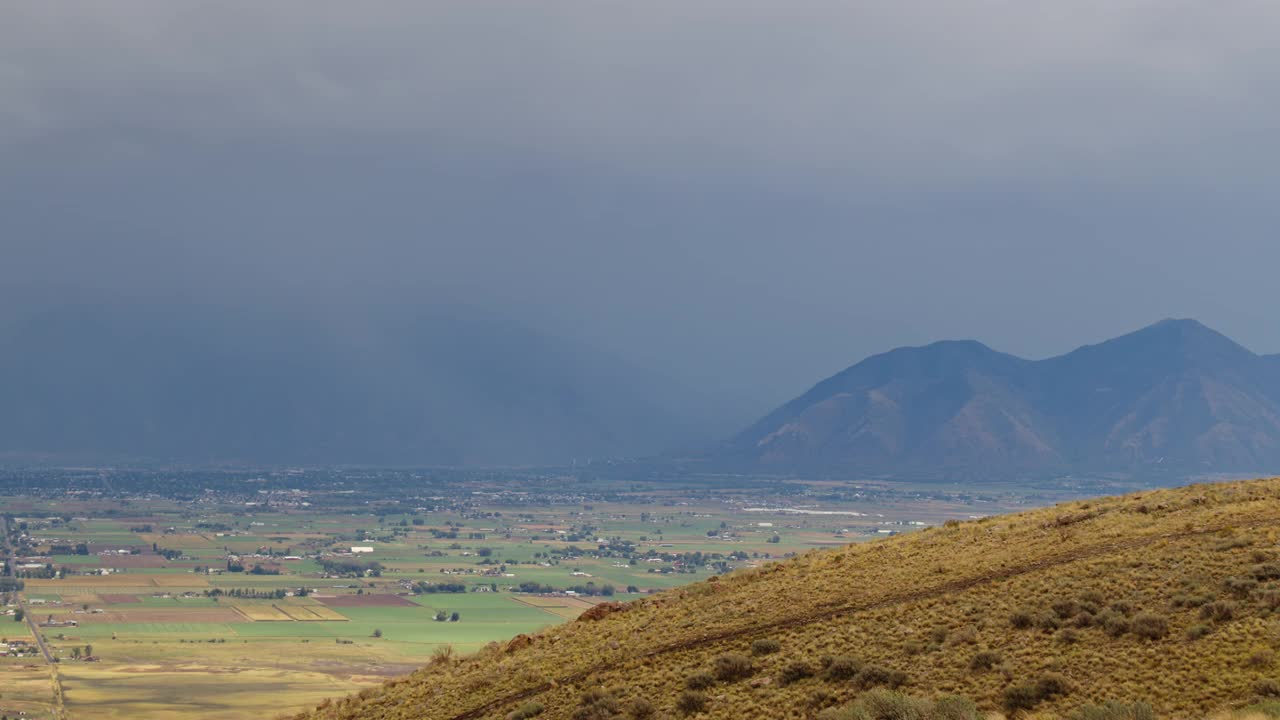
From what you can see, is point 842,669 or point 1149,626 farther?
point 842,669

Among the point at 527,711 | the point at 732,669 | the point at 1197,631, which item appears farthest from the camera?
the point at 527,711

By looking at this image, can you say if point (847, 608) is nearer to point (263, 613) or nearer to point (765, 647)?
point (765, 647)

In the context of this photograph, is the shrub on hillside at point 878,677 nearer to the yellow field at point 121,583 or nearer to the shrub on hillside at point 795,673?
the shrub on hillside at point 795,673

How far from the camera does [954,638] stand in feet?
87.3

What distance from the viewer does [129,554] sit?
19100 centimetres

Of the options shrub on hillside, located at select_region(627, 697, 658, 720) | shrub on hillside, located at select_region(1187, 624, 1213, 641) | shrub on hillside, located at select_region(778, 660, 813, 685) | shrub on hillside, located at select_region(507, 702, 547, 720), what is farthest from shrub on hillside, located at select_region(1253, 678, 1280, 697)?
shrub on hillside, located at select_region(507, 702, 547, 720)

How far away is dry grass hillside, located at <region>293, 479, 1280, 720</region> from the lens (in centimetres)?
2292

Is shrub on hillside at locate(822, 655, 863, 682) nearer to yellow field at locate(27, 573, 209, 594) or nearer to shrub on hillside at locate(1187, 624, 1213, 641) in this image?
shrub on hillside at locate(1187, 624, 1213, 641)

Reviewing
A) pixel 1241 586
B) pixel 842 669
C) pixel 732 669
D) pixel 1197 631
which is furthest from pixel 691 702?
pixel 1241 586

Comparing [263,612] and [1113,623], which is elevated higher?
[1113,623]

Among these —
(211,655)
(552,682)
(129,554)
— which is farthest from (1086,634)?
(129,554)

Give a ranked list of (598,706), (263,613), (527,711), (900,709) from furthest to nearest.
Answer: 1. (263,613)
2. (527,711)
3. (598,706)
4. (900,709)

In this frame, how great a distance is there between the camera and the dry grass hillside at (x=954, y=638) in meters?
22.9

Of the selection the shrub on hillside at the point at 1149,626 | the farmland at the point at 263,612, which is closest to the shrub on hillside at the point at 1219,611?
the shrub on hillside at the point at 1149,626
